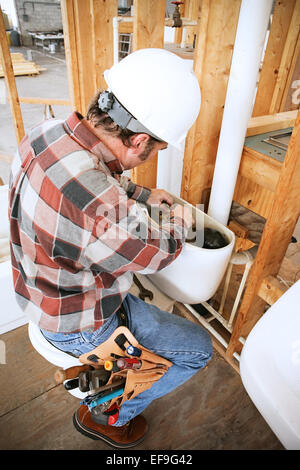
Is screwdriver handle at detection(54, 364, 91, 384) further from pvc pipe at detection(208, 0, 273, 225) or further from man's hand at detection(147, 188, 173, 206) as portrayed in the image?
pvc pipe at detection(208, 0, 273, 225)

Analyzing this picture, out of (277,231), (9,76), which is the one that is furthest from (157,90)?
(9,76)

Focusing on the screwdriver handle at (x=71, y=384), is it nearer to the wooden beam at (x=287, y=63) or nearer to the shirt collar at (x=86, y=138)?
the shirt collar at (x=86, y=138)

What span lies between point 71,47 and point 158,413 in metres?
2.02

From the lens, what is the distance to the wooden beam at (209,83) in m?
1.07

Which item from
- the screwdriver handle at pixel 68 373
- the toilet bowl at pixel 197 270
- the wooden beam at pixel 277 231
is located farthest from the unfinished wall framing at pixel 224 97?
the screwdriver handle at pixel 68 373

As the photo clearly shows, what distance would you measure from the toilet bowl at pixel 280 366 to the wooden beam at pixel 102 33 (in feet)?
4.86

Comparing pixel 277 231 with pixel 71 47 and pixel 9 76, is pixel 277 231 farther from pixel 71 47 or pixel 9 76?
pixel 9 76

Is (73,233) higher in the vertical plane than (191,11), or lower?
lower

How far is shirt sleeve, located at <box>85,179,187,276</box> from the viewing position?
809 mm

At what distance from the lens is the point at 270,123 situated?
146cm

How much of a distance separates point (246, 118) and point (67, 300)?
0.90 m

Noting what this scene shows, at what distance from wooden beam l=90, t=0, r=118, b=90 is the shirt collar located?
0.99 m

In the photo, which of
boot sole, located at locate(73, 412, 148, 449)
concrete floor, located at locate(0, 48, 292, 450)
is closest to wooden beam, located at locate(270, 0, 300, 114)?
concrete floor, located at locate(0, 48, 292, 450)

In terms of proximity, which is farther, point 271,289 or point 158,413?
point 158,413
